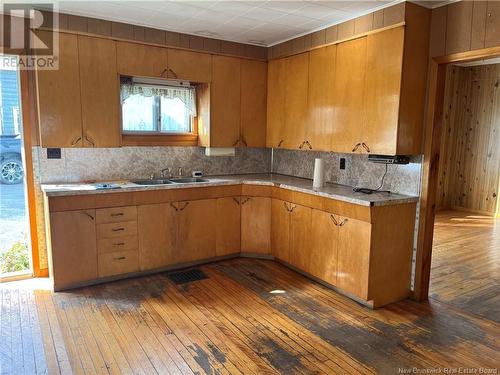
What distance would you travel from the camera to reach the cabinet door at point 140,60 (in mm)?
3674

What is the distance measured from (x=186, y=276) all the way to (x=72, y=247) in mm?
1105

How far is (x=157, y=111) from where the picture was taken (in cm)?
425

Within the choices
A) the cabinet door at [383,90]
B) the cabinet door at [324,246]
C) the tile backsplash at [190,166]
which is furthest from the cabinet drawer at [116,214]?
the cabinet door at [383,90]

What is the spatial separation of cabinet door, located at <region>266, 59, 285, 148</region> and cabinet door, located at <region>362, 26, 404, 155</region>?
1283 mm

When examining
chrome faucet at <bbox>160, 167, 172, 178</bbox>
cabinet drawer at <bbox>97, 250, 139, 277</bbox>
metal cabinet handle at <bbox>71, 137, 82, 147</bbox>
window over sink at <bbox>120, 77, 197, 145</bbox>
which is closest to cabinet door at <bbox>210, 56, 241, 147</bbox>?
window over sink at <bbox>120, 77, 197, 145</bbox>

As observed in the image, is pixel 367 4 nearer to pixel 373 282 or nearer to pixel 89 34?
pixel 373 282

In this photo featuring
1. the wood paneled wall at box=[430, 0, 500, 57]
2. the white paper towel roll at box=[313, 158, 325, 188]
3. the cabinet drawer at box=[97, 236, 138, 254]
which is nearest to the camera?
the wood paneled wall at box=[430, 0, 500, 57]

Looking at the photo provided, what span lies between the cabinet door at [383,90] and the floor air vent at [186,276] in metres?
2.05

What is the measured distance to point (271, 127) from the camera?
4594mm

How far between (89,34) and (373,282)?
342 centimetres

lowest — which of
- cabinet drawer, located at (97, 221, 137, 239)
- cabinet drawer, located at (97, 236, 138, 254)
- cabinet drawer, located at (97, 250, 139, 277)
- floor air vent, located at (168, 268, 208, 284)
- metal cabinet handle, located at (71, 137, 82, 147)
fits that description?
floor air vent, located at (168, 268, 208, 284)

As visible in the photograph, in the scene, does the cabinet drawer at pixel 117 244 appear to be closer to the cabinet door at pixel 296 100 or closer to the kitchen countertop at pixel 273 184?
the kitchen countertop at pixel 273 184

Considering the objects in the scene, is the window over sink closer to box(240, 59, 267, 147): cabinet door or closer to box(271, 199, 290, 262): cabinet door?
box(240, 59, 267, 147): cabinet door

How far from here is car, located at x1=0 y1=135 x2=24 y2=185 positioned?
3.52 meters
